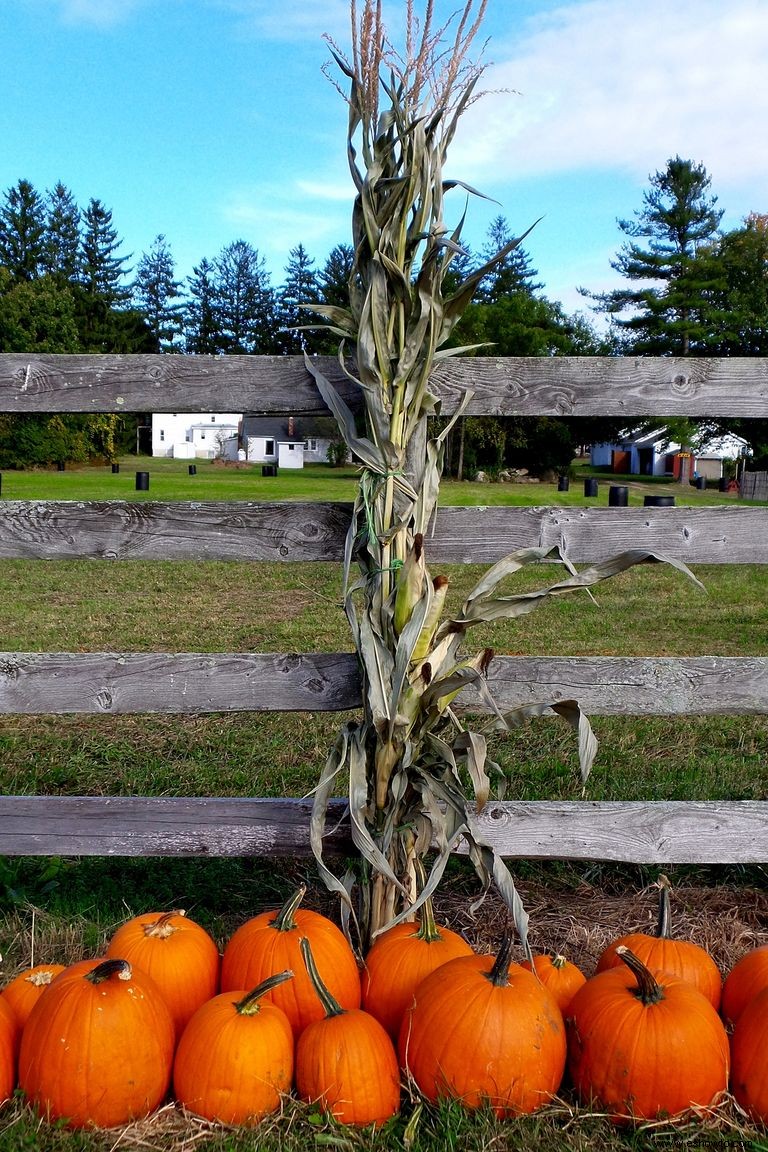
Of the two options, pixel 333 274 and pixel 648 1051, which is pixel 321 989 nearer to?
pixel 648 1051

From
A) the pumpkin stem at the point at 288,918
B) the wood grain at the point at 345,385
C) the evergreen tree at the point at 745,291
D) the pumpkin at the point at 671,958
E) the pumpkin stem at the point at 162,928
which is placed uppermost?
the evergreen tree at the point at 745,291

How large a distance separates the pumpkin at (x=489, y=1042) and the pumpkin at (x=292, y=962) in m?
0.28

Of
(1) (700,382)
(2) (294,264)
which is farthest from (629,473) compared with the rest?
(1) (700,382)

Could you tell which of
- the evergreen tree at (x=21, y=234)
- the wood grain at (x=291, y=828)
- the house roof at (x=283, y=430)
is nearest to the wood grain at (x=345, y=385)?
the wood grain at (x=291, y=828)

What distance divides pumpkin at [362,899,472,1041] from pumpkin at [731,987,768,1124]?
0.71 metres

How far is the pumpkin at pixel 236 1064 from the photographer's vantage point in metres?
2.22

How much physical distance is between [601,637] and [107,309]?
242 feet

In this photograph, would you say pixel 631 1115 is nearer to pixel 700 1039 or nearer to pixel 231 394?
pixel 700 1039

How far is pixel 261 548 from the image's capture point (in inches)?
125

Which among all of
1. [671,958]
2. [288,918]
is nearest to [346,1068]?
[288,918]

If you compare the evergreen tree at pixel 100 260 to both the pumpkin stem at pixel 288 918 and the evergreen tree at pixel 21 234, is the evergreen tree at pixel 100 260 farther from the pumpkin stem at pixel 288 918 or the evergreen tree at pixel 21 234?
the pumpkin stem at pixel 288 918

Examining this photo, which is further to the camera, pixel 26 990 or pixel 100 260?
pixel 100 260

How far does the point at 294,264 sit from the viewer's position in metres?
87.8

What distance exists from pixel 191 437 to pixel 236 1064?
83838mm
